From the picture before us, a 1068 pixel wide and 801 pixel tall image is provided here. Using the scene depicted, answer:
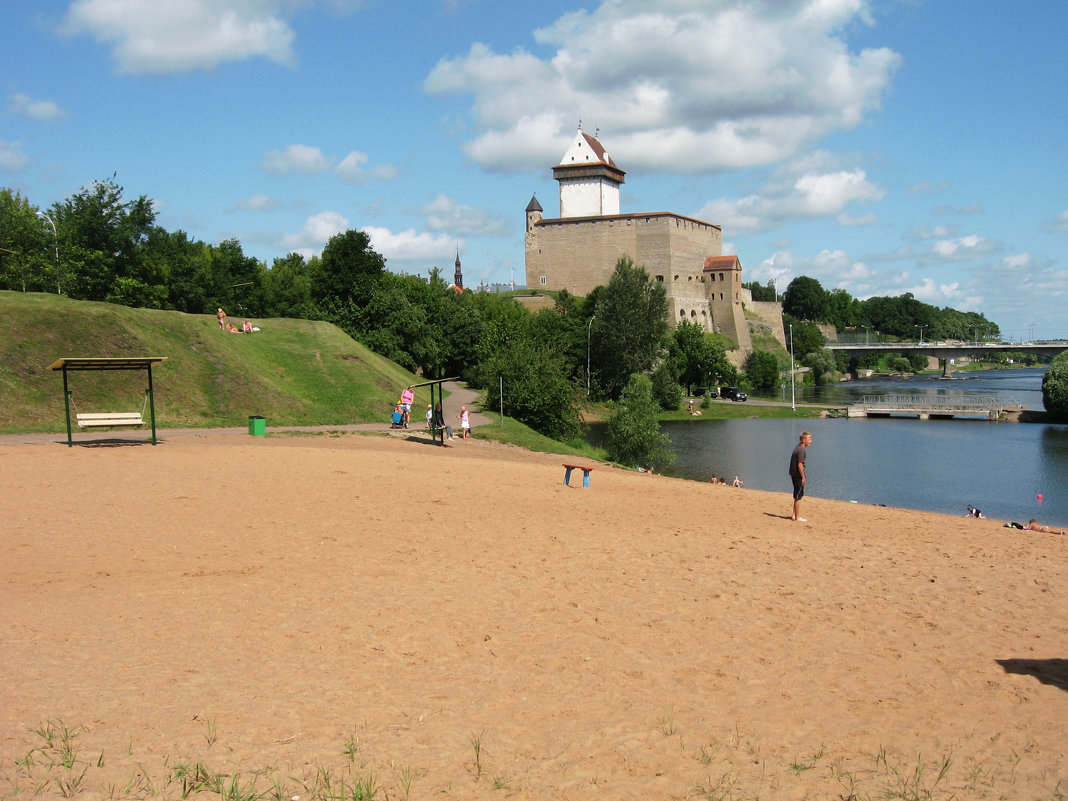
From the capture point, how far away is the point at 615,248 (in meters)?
94.6

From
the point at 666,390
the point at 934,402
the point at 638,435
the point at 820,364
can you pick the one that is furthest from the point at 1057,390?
the point at 820,364

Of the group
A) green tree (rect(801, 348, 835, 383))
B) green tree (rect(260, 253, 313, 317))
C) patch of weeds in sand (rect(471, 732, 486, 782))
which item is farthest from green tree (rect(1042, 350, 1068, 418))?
patch of weeds in sand (rect(471, 732, 486, 782))

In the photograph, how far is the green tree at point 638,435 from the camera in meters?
37.6

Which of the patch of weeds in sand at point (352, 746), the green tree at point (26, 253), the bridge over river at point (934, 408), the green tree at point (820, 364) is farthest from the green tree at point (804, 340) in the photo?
the patch of weeds in sand at point (352, 746)

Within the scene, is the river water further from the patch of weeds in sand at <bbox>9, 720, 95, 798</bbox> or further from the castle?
the castle

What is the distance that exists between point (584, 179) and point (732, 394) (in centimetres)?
3530

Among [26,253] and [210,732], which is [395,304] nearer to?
[26,253]

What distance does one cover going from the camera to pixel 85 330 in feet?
89.8

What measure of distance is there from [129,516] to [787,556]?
9.27 metres

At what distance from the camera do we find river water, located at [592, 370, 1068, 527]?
3262 centimetres

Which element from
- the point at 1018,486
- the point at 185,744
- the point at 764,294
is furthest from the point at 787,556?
the point at 764,294

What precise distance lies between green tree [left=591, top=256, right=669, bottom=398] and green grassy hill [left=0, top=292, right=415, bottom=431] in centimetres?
3788

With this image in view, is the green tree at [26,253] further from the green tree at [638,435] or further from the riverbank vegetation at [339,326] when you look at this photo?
the green tree at [638,435]

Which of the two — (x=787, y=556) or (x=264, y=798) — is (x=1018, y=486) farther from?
(x=264, y=798)
